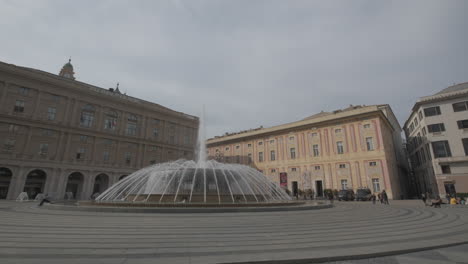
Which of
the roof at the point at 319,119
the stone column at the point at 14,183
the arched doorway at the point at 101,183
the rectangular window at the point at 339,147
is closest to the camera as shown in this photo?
the stone column at the point at 14,183

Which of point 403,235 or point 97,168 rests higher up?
point 97,168

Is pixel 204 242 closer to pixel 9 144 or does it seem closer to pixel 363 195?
pixel 363 195

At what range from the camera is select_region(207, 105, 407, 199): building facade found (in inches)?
1238

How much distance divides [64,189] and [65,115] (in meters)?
11.0

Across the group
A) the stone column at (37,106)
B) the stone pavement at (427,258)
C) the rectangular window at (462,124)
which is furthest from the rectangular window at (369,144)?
the stone column at (37,106)

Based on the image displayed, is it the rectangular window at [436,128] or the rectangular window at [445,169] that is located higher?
the rectangular window at [436,128]

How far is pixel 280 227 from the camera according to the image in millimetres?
7297

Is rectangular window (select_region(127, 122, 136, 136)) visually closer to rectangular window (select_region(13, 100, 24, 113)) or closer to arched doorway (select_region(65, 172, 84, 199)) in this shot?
arched doorway (select_region(65, 172, 84, 199))

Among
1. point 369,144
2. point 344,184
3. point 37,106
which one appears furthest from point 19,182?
point 369,144

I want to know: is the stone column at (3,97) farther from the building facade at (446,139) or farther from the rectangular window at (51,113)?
the building facade at (446,139)

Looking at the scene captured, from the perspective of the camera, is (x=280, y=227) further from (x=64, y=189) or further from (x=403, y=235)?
(x=64, y=189)

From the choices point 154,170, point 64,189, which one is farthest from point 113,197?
point 64,189

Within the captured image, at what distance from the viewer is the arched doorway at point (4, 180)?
29302mm

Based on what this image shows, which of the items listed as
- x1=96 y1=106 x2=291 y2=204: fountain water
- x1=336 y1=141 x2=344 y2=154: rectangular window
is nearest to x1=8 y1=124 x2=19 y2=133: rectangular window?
x1=96 y1=106 x2=291 y2=204: fountain water
